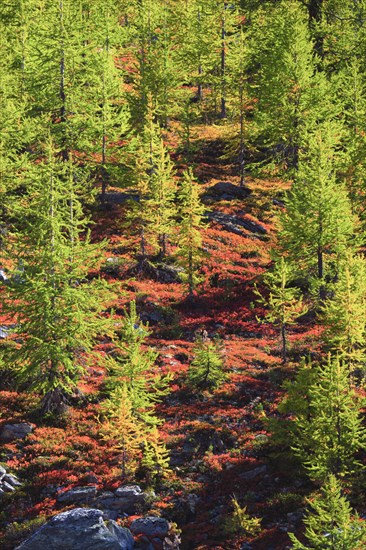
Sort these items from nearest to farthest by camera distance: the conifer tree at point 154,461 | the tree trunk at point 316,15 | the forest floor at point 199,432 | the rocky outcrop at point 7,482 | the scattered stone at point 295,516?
the scattered stone at point 295,516 → the forest floor at point 199,432 → the rocky outcrop at point 7,482 → the conifer tree at point 154,461 → the tree trunk at point 316,15

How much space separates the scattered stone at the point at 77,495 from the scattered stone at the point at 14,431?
122 inches

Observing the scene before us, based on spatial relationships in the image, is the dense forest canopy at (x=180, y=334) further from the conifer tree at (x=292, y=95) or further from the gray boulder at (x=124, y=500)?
the conifer tree at (x=292, y=95)

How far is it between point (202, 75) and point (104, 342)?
36.5m

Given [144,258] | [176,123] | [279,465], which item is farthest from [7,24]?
[279,465]

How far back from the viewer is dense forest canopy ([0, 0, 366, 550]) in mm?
16734

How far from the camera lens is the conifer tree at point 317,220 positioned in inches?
1080

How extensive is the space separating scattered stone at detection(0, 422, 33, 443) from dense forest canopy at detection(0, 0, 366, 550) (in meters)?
0.08

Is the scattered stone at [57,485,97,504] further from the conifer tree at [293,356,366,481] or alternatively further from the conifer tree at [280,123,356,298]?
the conifer tree at [280,123,356,298]

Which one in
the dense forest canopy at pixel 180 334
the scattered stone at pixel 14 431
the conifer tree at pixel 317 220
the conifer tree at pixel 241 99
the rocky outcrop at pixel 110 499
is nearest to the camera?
the dense forest canopy at pixel 180 334

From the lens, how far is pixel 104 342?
27.8 metres

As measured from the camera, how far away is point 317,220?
27.8 meters

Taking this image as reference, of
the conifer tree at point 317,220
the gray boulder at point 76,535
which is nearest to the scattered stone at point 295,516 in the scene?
the gray boulder at point 76,535

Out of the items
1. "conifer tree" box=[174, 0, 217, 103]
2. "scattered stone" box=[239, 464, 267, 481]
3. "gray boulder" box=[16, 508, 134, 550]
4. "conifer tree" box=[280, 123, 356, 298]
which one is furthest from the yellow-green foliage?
"conifer tree" box=[174, 0, 217, 103]

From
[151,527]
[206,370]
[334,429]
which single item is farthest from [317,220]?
[151,527]
